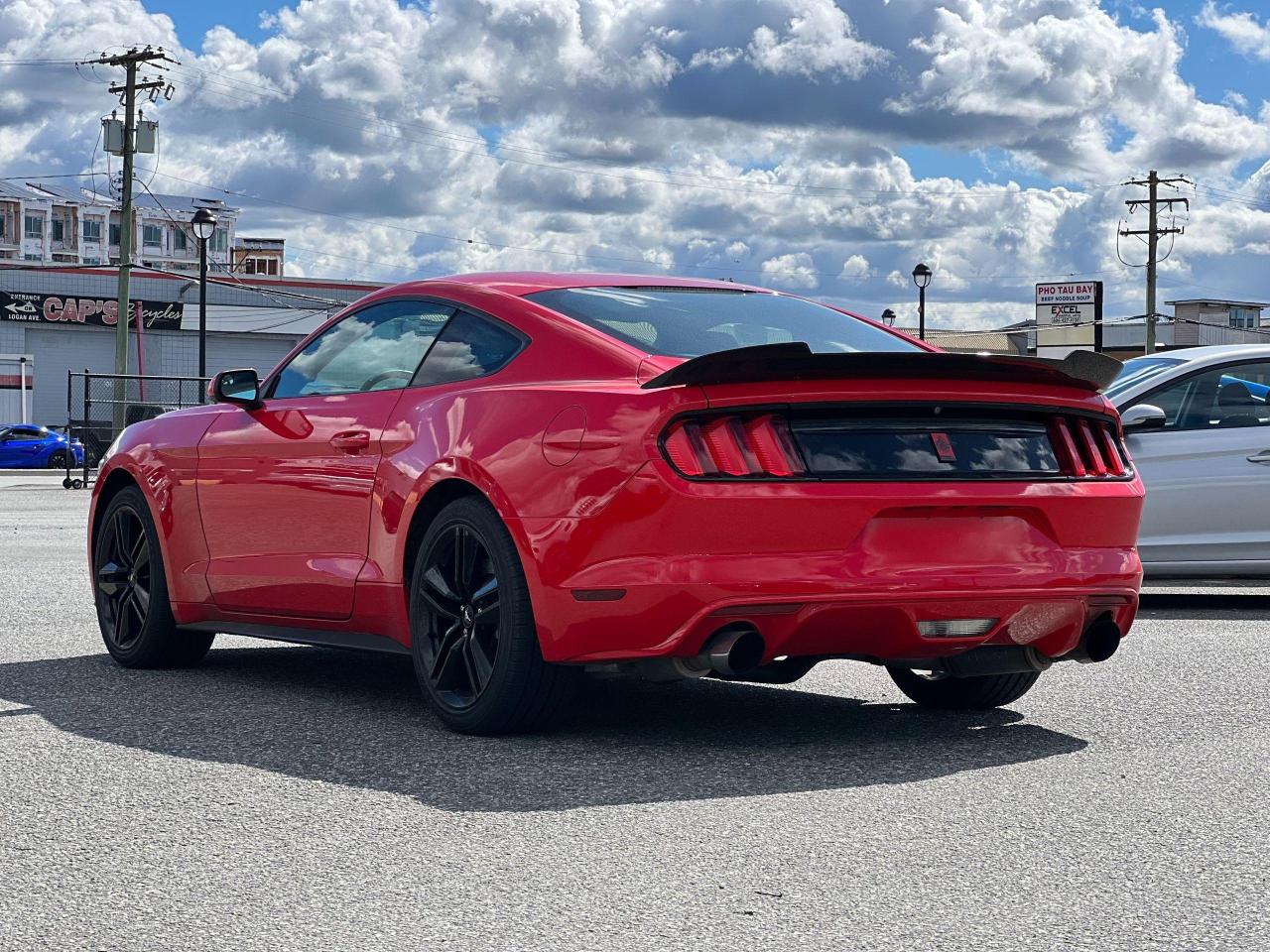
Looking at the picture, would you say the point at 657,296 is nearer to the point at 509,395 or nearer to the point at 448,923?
the point at 509,395

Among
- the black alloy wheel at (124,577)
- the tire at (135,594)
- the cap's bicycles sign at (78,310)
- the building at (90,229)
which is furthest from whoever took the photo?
the building at (90,229)

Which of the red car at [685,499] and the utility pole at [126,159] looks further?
the utility pole at [126,159]

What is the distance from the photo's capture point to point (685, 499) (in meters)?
5.07

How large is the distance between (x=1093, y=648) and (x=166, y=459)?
3.72 m

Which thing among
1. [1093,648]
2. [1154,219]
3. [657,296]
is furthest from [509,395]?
→ [1154,219]

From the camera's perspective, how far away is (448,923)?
3.60 m

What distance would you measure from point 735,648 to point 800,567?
11.6 inches

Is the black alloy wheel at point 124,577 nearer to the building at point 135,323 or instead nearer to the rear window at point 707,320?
the rear window at point 707,320

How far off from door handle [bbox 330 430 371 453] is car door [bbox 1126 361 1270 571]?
5.42m

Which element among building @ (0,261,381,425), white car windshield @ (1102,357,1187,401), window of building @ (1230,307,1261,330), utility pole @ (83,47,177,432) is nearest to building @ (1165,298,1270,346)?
window of building @ (1230,307,1261,330)

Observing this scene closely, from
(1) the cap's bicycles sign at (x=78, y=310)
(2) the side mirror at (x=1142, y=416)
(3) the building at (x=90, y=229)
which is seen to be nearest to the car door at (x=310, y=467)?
(2) the side mirror at (x=1142, y=416)

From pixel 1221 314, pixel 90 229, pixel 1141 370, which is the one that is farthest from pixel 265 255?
pixel 1141 370

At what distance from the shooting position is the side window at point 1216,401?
10.4 metres

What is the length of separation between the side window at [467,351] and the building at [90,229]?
127 meters
